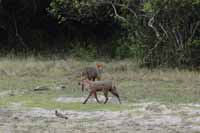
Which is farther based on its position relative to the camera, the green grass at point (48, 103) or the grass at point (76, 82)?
the grass at point (76, 82)

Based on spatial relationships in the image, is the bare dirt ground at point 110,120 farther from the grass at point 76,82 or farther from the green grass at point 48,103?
the grass at point 76,82

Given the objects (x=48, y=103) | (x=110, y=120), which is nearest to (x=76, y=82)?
(x=48, y=103)

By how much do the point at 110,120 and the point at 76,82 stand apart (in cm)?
828

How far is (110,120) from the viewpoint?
40.0 feet

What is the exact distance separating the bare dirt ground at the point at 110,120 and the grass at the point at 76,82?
82 centimetres

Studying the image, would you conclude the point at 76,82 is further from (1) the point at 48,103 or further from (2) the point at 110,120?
(2) the point at 110,120

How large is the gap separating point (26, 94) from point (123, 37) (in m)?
12.4

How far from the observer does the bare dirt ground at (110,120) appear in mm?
11195

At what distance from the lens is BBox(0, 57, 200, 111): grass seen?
51.1 feet

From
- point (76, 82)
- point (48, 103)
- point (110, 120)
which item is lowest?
point (76, 82)

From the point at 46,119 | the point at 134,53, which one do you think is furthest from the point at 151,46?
the point at 46,119

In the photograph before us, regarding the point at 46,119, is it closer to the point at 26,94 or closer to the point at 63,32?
the point at 26,94

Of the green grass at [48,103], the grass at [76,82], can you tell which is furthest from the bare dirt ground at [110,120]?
the grass at [76,82]

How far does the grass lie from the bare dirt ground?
82 centimetres
